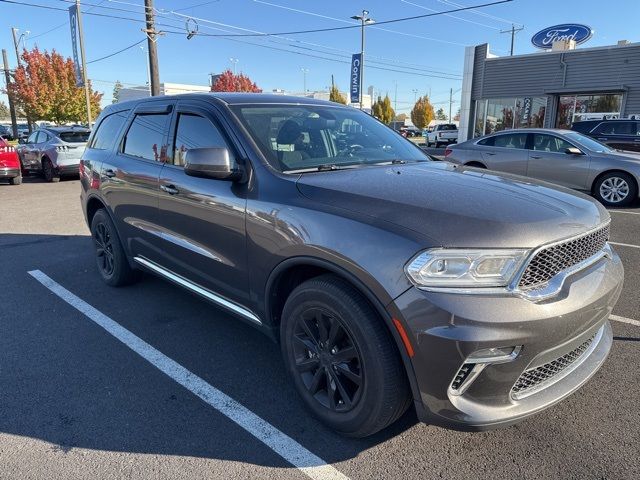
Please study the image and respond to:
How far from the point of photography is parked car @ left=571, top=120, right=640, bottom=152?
12.1 metres

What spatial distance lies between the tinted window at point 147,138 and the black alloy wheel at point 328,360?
6.58 feet

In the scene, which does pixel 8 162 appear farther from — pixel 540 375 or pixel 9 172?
pixel 540 375

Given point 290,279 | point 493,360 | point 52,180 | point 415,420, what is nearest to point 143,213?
point 290,279

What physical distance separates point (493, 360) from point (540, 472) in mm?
760

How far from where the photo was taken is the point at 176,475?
2.36 m

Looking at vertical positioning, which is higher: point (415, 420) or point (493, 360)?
point (493, 360)

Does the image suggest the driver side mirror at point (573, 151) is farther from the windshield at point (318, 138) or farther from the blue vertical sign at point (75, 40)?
the blue vertical sign at point (75, 40)

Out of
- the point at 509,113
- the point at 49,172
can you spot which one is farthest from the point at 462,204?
the point at 509,113

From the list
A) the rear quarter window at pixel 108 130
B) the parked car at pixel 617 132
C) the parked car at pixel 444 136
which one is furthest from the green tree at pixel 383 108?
the rear quarter window at pixel 108 130

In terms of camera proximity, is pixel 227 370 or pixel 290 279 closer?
pixel 290 279

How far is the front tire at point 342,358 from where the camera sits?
226 cm

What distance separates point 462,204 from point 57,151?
46.4ft

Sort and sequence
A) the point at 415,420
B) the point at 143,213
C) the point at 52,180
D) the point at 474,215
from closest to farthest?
the point at 474,215 → the point at 415,420 → the point at 143,213 → the point at 52,180

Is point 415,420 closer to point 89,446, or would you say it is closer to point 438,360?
point 438,360
